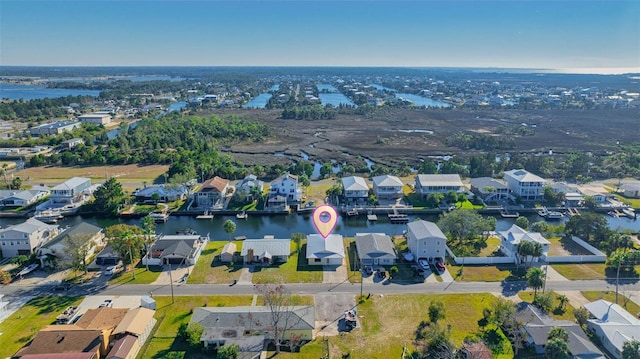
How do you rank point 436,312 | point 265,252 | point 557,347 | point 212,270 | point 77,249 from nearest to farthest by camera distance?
point 557,347 → point 436,312 → point 77,249 → point 212,270 → point 265,252

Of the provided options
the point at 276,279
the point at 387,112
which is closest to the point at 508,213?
the point at 276,279

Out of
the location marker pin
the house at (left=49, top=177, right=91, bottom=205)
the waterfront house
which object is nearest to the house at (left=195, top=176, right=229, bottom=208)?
the location marker pin

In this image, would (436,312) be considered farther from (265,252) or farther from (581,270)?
(581,270)

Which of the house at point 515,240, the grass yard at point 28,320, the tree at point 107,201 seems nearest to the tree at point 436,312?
the house at point 515,240

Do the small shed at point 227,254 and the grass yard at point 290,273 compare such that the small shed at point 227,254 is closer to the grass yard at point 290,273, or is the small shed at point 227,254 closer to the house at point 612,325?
the grass yard at point 290,273

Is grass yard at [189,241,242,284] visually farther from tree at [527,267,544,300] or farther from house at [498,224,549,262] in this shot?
house at [498,224,549,262]

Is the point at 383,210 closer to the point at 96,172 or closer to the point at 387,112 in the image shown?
the point at 96,172

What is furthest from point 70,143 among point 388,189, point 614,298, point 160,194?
point 614,298
